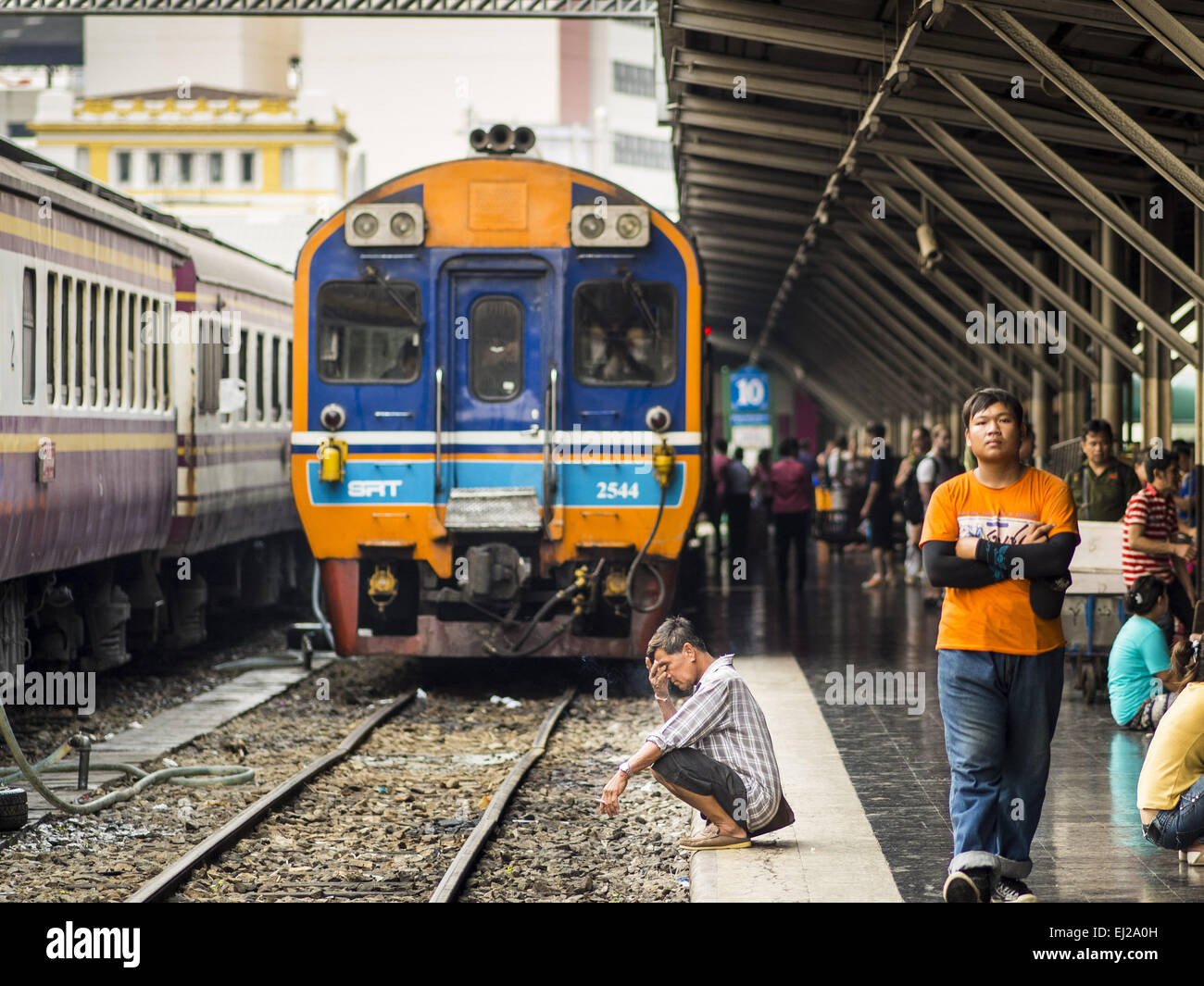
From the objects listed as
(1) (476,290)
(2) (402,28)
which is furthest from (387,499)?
(2) (402,28)

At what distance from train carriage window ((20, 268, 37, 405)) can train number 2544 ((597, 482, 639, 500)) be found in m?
3.76

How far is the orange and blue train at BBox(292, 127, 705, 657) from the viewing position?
501 inches

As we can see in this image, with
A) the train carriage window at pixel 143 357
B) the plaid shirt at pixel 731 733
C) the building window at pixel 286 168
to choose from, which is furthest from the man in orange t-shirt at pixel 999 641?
the building window at pixel 286 168

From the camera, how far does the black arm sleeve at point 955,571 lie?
623cm

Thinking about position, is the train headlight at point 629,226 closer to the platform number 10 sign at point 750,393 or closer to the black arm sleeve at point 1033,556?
the black arm sleeve at point 1033,556

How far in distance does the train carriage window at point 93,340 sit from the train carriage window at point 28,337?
1180mm

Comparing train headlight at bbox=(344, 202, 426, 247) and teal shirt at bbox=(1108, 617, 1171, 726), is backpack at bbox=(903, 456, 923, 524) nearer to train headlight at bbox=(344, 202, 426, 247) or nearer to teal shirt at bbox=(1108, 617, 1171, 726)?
train headlight at bbox=(344, 202, 426, 247)

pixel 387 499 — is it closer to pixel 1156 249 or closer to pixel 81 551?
pixel 81 551

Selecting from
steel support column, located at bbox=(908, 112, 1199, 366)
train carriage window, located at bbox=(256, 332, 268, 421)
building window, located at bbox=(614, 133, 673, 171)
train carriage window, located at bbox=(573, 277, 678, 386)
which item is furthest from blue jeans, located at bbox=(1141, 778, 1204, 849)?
building window, located at bbox=(614, 133, 673, 171)

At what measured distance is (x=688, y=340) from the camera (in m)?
12.8

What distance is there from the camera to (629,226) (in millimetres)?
12852

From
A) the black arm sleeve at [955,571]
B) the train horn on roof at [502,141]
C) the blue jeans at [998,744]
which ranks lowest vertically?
the blue jeans at [998,744]

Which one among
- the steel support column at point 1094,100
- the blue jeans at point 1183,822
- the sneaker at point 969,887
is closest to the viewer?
the sneaker at point 969,887
